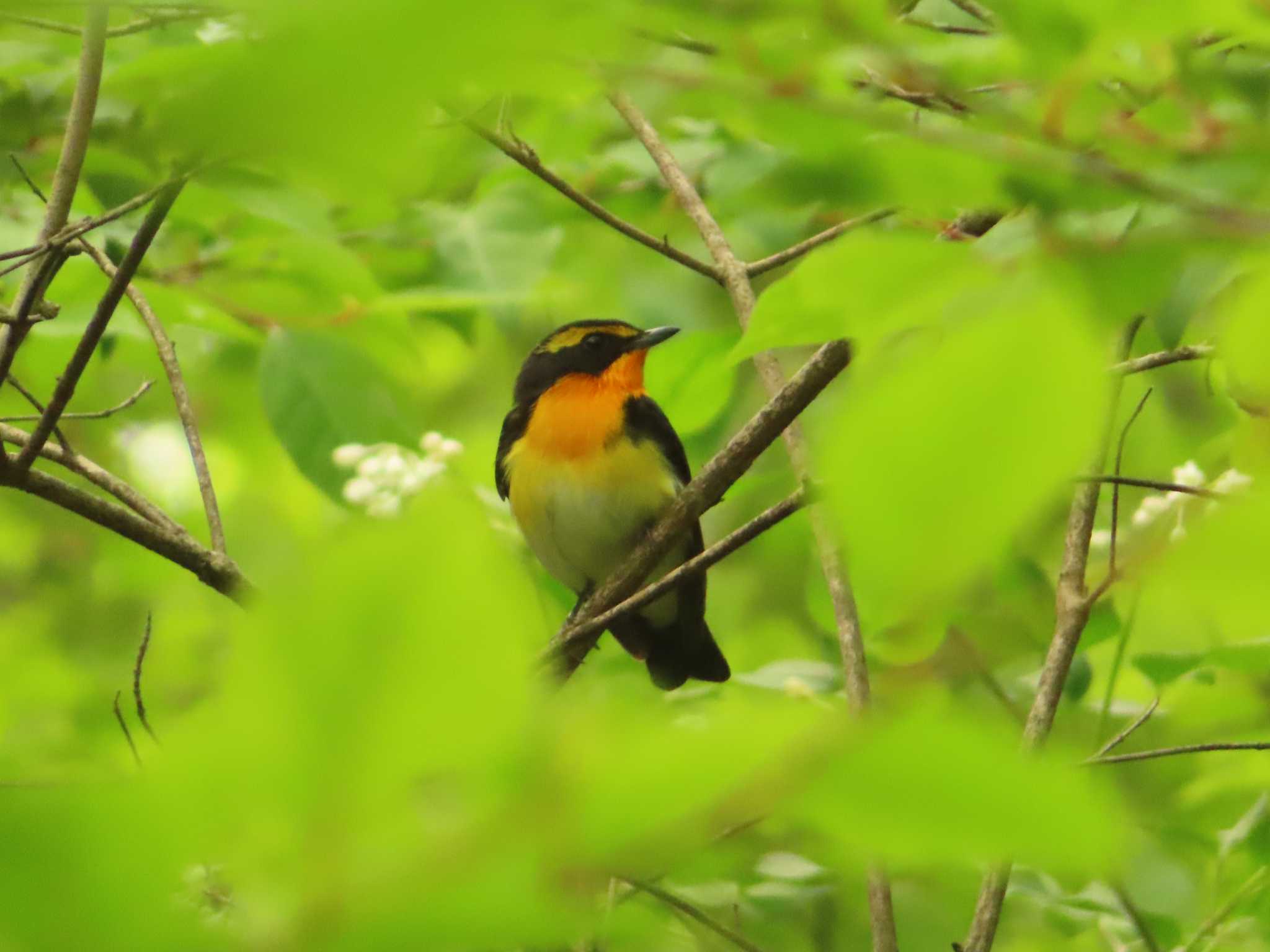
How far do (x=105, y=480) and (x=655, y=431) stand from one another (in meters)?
2.80

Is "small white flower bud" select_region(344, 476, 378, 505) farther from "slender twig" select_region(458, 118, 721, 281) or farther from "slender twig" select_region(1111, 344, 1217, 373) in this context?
"slender twig" select_region(1111, 344, 1217, 373)

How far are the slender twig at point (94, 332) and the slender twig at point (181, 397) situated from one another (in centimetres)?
43

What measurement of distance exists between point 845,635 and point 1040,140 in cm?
208

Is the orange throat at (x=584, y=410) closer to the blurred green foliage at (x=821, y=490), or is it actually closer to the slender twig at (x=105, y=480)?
the slender twig at (x=105, y=480)

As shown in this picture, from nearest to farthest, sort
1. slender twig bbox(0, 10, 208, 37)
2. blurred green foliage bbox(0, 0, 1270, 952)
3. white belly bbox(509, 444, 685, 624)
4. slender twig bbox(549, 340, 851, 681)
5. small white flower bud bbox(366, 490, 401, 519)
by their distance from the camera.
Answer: blurred green foliage bbox(0, 0, 1270, 952)
slender twig bbox(0, 10, 208, 37)
slender twig bbox(549, 340, 851, 681)
small white flower bud bbox(366, 490, 401, 519)
white belly bbox(509, 444, 685, 624)

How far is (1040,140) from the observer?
947 millimetres

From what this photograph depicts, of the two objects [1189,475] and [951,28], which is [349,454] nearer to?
[951,28]

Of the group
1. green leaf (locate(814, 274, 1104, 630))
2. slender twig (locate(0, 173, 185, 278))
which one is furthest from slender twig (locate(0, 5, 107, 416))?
green leaf (locate(814, 274, 1104, 630))

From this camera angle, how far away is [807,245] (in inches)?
124

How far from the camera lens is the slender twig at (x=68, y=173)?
224cm

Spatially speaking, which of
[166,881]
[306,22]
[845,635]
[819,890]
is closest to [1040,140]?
[306,22]

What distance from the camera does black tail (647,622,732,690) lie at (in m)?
5.63

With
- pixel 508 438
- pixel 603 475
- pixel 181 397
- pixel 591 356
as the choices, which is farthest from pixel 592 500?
pixel 181 397

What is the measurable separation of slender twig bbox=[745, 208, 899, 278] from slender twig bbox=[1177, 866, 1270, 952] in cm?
139
